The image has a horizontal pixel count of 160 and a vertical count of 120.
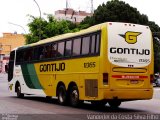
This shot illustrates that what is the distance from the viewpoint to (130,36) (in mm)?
17750

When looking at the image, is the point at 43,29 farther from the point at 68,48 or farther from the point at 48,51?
the point at 68,48

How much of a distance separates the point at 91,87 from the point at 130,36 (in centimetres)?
242

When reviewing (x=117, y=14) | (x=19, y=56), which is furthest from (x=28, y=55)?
(x=117, y=14)

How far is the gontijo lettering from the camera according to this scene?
2080 cm

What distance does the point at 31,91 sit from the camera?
2480 cm

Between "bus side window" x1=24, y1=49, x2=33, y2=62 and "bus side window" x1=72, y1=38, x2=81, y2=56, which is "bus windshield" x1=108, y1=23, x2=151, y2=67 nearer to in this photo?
"bus side window" x1=72, y1=38, x2=81, y2=56

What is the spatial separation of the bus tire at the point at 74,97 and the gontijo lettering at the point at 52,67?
1319 millimetres

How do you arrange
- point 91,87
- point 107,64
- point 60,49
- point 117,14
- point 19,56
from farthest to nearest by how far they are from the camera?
point 117,14 < point 19,56 < point 60,49 < point 91,87 < point 107,64

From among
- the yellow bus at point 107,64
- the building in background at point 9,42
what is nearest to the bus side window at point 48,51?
the yellow bus at point 107,64

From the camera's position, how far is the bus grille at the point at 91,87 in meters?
17.4

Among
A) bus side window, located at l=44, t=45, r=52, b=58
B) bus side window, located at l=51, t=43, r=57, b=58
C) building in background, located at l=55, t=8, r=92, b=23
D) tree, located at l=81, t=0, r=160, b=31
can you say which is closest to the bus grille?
bus side window, located at l=51, t=43, r=57, b=58

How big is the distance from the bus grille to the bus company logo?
196cm

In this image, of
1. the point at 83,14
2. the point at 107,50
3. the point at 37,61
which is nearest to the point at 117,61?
the point at 107,50

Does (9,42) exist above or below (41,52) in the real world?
above
